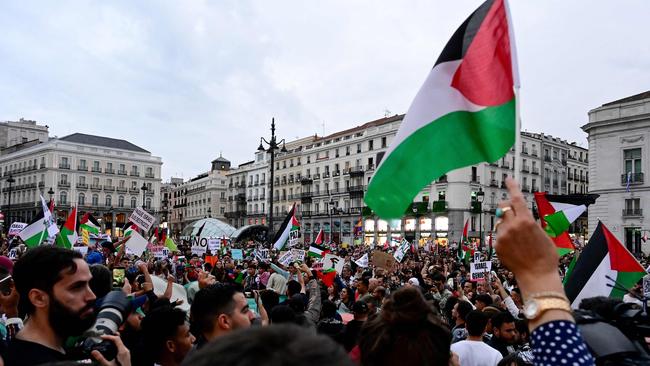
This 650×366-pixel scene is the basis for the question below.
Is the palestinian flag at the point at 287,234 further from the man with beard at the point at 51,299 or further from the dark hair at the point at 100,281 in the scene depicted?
the man with beard at the point at 51,299

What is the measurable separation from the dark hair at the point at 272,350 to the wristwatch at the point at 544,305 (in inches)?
29.2

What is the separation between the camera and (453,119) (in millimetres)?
3539

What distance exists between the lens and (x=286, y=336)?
3.31 ft

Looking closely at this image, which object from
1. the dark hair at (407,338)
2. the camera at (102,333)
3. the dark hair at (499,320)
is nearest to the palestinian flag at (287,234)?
the dark hair at (499,320)

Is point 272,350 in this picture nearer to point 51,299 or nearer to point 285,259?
point 51,299

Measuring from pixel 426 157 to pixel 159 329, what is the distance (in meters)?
2.11

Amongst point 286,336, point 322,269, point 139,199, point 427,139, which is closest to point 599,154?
point 322,269

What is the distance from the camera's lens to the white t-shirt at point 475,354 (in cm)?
451

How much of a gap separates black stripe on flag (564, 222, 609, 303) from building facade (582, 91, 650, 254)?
123 ft

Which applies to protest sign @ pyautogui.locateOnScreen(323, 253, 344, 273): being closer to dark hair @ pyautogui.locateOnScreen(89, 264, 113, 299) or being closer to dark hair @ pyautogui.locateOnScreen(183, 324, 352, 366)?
dark hair @ pyautogui.locateOnScreen(89, 264, 113, 299)

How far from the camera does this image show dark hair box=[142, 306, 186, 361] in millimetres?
3420

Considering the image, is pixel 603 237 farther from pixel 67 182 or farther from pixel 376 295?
pixel 67 182

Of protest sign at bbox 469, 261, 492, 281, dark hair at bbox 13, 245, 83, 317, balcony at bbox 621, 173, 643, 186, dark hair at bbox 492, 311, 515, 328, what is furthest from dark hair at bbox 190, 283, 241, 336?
balcony at bbox 621, 173, 643, 186

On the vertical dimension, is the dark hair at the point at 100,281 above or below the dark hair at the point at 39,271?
below
